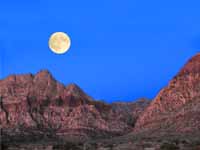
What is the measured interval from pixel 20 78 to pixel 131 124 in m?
42.5

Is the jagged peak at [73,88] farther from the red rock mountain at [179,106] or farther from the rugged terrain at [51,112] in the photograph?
the red rock mountain at [179,106]

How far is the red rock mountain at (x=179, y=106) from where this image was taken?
423ft

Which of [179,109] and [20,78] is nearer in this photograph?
[179,109]

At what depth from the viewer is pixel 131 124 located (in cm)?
17062

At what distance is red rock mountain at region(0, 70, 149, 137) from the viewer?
530 feet

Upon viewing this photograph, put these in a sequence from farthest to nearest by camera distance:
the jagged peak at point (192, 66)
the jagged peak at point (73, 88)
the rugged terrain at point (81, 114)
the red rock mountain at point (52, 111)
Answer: the jagged peak at point (73, 88) < the red rock mountain at point (52, 111) < the jagged peak at point (192, 66) < the rugged terrain at point (81, 114)

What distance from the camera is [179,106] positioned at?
143m

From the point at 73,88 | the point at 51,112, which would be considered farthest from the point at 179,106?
the point at 73,88

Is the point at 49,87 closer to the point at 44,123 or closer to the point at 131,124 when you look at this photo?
the point at 44,123

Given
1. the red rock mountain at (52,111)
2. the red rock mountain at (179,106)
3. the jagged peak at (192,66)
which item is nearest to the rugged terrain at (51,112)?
the red rock mountain at (52,111)

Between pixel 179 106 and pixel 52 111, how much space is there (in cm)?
4732

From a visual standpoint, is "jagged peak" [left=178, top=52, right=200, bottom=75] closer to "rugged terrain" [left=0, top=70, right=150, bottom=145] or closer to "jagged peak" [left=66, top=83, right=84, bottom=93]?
"rugged terrain" [left=0, top=70, right=150, bottom=145]

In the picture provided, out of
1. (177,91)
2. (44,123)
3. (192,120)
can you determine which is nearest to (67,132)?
(44,123)

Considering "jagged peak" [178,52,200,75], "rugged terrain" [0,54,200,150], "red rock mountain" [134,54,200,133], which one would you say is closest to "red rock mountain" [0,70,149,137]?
"rugged terrain" [0,54,200,150]
